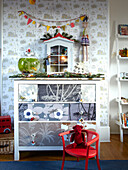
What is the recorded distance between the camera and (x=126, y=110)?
4137mm

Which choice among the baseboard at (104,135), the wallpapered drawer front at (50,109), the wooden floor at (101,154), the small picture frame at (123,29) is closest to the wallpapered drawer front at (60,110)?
the wallpapered drawer front at (50,109)

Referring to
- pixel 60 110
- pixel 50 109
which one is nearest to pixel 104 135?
pixel 60 110

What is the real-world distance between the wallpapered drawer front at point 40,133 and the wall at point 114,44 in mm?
1685

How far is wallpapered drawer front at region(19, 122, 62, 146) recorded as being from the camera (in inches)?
112

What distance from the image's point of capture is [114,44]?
4098 millimetres

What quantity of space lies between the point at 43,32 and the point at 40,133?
1872 mm

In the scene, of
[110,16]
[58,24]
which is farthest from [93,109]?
[110,16]

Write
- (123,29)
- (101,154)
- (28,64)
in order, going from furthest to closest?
(123,29) → (28,64) → (101,154)

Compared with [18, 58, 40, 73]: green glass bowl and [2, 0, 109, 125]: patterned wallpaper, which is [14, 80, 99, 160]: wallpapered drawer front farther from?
[2, 0, 109, 125]: patterned wallpaper

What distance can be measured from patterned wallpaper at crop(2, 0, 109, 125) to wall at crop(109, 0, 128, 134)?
366 mm

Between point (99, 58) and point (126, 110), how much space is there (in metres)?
1.24

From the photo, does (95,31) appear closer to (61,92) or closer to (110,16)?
(110,16)

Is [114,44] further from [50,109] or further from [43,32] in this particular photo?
[50,109]

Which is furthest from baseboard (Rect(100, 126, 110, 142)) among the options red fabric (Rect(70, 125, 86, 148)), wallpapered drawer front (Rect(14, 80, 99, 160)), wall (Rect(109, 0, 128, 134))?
red fabric (Rect(70, 125, 86, 148))
